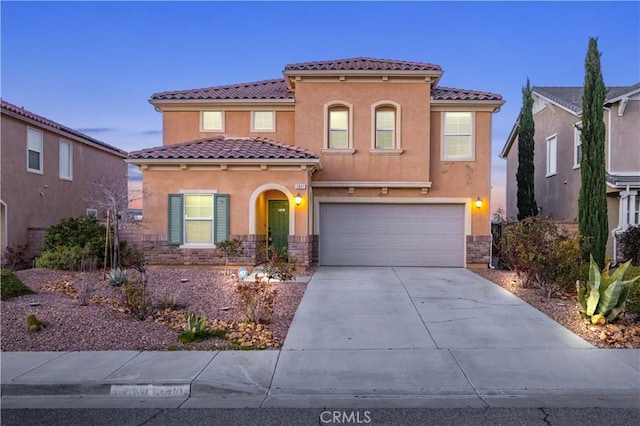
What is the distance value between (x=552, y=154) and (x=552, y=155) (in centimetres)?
5

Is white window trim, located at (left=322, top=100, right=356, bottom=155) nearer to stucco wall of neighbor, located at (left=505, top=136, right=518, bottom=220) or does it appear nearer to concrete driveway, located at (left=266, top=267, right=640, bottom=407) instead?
concrete driveway, located at (left=266, top=267, right=640, bottom=407)

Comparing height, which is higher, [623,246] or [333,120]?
[333,120]

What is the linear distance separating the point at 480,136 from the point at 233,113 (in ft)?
29.7

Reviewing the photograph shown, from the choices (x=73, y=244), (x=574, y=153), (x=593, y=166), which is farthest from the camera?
(x=574, y=153)

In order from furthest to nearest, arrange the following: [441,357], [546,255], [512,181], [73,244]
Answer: [512,181] → [73,244] → [546,255] → [441,357]

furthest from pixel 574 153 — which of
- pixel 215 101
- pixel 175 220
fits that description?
pixel 175 220

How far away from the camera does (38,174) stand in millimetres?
15781

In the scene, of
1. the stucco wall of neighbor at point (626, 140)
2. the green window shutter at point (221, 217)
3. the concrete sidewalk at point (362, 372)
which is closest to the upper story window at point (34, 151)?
the green window shutter at point (221, 217)

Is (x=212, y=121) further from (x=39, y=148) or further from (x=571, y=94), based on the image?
(x=571, y=94)

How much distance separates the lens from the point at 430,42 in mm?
17141

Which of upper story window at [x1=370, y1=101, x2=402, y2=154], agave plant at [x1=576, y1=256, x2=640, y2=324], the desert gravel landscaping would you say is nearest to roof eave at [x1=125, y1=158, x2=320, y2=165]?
upper story window at [x1=370, y1=101, x2=402, y2=154]

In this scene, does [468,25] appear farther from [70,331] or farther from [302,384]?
[70,331]

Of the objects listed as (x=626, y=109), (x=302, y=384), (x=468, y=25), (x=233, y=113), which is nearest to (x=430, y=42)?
(x=468, y=25)

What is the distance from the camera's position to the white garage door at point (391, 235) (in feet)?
47.9
